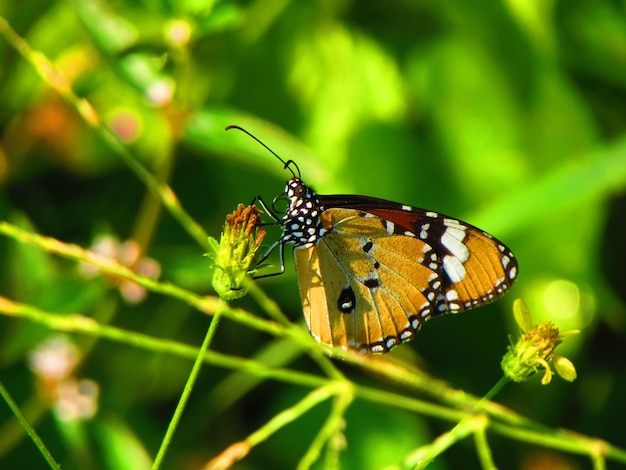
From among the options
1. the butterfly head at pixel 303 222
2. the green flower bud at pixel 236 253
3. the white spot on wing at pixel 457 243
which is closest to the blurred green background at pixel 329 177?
the butterfly head at pixel 303 222

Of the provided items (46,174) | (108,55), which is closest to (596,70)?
(108,55)

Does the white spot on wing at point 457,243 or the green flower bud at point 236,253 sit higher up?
the white spot on wing at point 457,243

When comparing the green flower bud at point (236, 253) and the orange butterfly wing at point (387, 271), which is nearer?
the green flower bud at point (236, 253)

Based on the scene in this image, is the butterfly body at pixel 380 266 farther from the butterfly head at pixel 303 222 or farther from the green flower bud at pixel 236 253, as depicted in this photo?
the green flower bud at pixel 236 253

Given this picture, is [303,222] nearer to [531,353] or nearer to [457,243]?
[457,243]

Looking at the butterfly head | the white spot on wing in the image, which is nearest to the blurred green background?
the butterfly head

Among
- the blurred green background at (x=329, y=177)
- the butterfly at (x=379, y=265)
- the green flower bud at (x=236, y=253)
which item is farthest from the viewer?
the blurred green background at (x=329, y=177)
